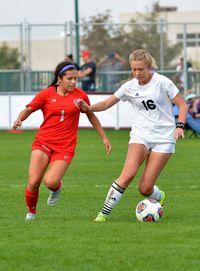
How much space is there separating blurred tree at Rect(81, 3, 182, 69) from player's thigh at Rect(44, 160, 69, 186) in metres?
21.6

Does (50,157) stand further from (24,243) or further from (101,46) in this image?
(101,46)

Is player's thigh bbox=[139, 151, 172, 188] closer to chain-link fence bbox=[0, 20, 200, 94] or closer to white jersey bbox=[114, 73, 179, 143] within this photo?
white jersey bbox=[114, 73, 179, 143]

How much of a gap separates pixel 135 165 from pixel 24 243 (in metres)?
2.06

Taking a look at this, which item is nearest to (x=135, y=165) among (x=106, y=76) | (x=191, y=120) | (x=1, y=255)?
(x=1, y=255)

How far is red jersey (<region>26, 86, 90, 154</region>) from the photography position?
1200cm

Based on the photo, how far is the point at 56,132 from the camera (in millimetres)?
12031

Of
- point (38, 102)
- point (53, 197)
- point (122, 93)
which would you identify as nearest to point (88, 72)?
point (53, 197)

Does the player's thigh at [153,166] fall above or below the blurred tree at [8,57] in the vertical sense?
above

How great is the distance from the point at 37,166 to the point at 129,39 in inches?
936

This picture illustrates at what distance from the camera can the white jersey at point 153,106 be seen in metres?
11.6

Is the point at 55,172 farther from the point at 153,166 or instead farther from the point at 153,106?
the point at 153,106

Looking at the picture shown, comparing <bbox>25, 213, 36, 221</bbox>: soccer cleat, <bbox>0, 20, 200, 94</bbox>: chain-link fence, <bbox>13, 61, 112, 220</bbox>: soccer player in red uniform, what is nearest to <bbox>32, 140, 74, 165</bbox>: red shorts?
<bbox>13, 61, 112, 220</bbox>: soccer player in red uniform

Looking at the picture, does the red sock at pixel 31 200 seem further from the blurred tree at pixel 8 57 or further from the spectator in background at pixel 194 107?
the blurred tree at pixel 8 57

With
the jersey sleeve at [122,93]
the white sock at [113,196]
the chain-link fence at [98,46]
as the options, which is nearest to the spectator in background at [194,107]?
the chain-link fence at [98,46]
